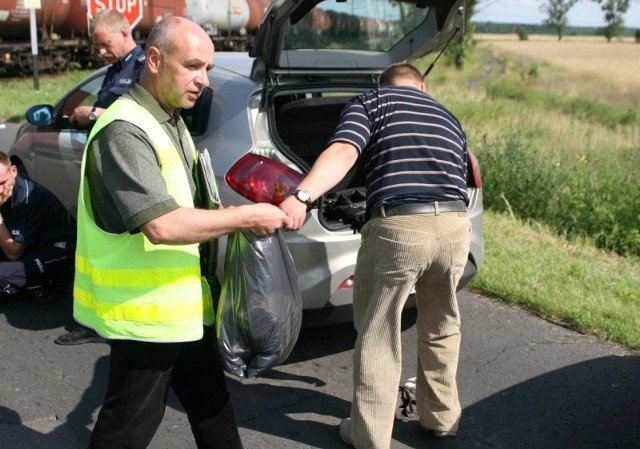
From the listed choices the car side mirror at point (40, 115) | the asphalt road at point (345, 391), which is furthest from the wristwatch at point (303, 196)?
the car side mirror at point (40, 115)

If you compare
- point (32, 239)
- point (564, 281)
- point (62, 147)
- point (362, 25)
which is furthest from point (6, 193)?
point (564, 281)

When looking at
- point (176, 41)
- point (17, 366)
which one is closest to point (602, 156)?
point (17, 366)

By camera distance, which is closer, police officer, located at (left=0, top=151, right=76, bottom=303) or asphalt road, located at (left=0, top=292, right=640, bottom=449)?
asphalt road, located at (left=0, top=292, right=640, bottom=449)

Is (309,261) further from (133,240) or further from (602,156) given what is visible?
(602,156)

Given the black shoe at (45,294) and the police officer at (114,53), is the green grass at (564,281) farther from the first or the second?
the black shoe at (45,294)

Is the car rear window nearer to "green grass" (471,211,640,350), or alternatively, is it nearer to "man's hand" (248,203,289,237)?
"green grass" (471,211,640,350)

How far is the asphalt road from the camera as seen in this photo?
3.51m

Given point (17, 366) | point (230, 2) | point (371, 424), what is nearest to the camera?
point (371, 424)

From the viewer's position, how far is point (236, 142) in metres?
3.93

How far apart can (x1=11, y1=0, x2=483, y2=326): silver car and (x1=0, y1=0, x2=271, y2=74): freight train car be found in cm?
1541

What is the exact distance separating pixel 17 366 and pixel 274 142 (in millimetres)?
1798

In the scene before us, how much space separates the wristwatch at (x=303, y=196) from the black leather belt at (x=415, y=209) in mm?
422

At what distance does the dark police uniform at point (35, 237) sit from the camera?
4.94 meters

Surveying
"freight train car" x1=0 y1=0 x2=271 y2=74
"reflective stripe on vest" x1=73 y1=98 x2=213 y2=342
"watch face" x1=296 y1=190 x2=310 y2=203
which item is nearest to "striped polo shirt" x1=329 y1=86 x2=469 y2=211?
"watch face" x1=296 y1=190 x2=310 y2=203
